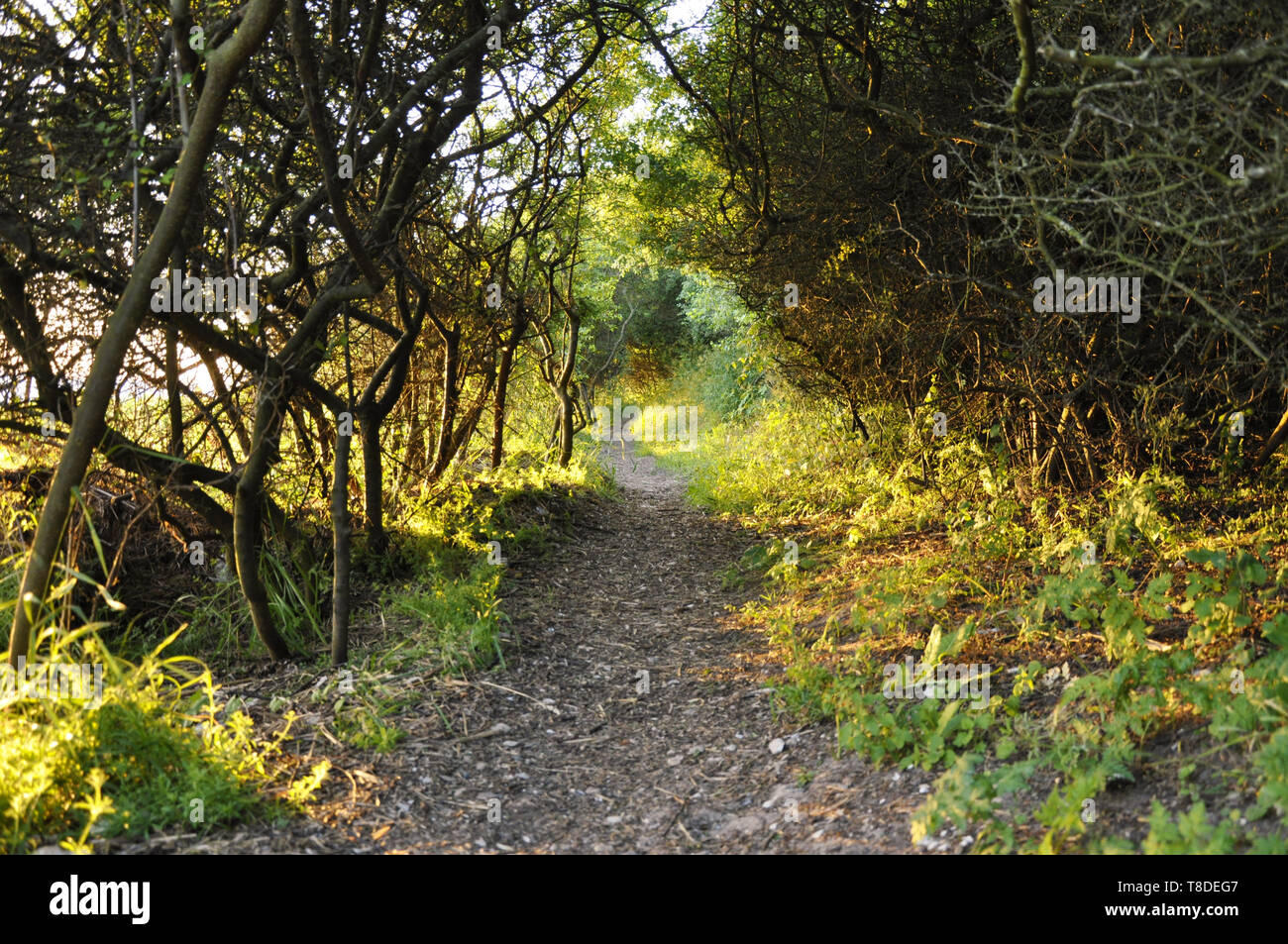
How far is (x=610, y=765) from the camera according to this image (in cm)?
411

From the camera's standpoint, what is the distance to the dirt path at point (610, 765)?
130 inches

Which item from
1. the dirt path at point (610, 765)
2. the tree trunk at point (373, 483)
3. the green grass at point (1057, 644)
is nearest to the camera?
the green grass at point (1057, 644)

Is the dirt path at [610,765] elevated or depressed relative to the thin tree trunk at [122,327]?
depressed

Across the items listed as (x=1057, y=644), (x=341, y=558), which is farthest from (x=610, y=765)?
(x=1057, y=644)

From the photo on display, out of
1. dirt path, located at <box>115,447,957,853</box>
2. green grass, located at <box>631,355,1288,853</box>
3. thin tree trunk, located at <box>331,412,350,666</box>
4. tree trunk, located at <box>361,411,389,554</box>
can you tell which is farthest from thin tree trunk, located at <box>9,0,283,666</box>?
green grass, located at <box>631,355,1288,853</box>

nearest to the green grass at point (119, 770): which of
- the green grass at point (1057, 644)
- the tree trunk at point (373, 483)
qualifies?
the tree trunk at point (373, 483)

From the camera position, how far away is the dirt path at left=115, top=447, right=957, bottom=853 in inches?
130

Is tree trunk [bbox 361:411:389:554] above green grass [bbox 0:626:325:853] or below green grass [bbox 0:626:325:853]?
above

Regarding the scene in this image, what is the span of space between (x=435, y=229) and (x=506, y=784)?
5143 mm

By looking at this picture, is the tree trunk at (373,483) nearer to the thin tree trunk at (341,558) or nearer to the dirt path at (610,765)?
the thin tree trunk at (341,558)

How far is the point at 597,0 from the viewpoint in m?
5.94

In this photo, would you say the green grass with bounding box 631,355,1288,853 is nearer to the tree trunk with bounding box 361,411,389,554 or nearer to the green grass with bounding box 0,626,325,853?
the green grass with bounding box 0,626,325,853
